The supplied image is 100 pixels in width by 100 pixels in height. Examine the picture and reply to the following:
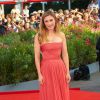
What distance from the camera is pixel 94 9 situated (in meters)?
24.6

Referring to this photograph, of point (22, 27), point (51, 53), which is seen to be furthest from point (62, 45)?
point (22, 27)

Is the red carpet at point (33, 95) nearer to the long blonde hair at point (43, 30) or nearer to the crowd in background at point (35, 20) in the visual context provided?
the long blonde hair at point (43, 30)

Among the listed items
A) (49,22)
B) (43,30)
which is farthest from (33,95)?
(49,22)

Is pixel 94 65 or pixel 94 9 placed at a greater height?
pixel 94 9

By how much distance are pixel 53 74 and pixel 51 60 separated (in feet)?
0.78

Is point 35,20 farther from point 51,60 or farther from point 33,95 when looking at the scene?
point 51,60

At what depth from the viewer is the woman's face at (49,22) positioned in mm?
7320

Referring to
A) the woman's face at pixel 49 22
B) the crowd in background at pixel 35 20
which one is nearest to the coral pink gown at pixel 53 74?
the woman's face at pixel 49 22

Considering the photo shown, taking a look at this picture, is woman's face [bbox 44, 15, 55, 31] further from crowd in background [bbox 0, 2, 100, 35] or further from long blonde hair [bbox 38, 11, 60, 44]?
crowd in background [bbox 0, 2, 100, 35]

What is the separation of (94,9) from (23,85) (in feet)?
42.4

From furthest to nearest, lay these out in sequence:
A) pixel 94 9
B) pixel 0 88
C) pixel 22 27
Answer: pixel 94 9 < pixel 22 27 < pixel 0 88

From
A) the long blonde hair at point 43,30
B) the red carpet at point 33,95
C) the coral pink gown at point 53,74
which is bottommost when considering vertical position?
the red carpet at point 33,95

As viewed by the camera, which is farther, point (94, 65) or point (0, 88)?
point (94, 65)

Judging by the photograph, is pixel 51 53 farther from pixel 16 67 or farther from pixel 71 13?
pixel 71 13
